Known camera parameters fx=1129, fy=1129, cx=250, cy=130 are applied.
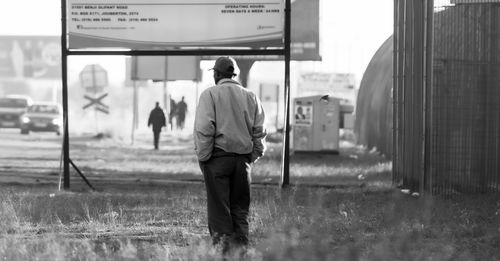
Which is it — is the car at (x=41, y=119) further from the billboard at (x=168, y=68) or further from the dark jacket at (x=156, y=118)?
the billboard at (x=168, y=68)

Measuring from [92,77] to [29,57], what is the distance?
242 ft

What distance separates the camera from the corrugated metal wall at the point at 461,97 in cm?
1439

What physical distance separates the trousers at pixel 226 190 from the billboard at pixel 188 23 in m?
6.56

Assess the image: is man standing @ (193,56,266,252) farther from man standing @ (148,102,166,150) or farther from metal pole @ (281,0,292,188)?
man standing @ (148,102,166,150)

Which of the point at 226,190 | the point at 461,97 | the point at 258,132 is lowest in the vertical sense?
the point at 226,190

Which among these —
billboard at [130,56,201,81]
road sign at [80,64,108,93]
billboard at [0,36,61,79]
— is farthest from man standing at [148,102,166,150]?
billboard at [0,36,61,79]

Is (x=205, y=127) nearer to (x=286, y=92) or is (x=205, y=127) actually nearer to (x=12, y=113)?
(x=286, y=92)

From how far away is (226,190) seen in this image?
9359mm

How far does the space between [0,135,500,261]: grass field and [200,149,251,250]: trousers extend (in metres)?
0.19

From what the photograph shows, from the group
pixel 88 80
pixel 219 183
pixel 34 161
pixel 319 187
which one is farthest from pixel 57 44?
pixel 219 183

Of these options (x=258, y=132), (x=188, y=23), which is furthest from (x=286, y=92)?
(x=258, y=132)

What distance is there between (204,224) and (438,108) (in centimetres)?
433

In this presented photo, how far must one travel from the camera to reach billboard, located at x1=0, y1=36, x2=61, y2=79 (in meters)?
117

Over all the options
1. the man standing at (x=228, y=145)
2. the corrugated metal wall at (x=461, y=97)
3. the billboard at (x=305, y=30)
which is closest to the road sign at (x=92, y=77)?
the billboard at (x=305, y=30)
